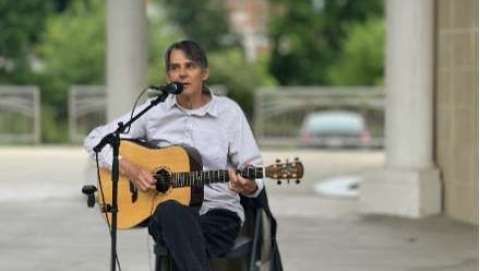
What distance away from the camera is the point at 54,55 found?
106 ft

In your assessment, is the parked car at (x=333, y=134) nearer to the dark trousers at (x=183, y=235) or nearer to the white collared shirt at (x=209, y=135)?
the white collared shirt at (x=209, y=135)

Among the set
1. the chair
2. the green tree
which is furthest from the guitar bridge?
the green tree

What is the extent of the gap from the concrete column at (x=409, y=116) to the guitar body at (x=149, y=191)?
15.8 ft

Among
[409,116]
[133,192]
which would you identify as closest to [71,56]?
[409,116]

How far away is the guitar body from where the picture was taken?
509 cm

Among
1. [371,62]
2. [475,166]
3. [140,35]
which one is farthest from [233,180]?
[371,62]

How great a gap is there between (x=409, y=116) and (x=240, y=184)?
506 centimetres

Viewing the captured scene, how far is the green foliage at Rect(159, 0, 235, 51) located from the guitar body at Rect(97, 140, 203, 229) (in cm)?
4299

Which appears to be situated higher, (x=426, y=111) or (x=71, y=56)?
(x=71, y=56)

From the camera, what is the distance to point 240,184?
4898mm

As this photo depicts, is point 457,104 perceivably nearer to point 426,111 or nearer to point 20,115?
point 426,111

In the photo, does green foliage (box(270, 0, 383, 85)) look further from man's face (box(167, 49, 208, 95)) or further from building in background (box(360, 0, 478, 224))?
man's face (box(167, 49, 208, 95))

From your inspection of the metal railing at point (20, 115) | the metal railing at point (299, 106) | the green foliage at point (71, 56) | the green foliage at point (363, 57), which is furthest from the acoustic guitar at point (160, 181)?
the green foliage at point (363, 57)

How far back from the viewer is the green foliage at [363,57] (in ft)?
126
